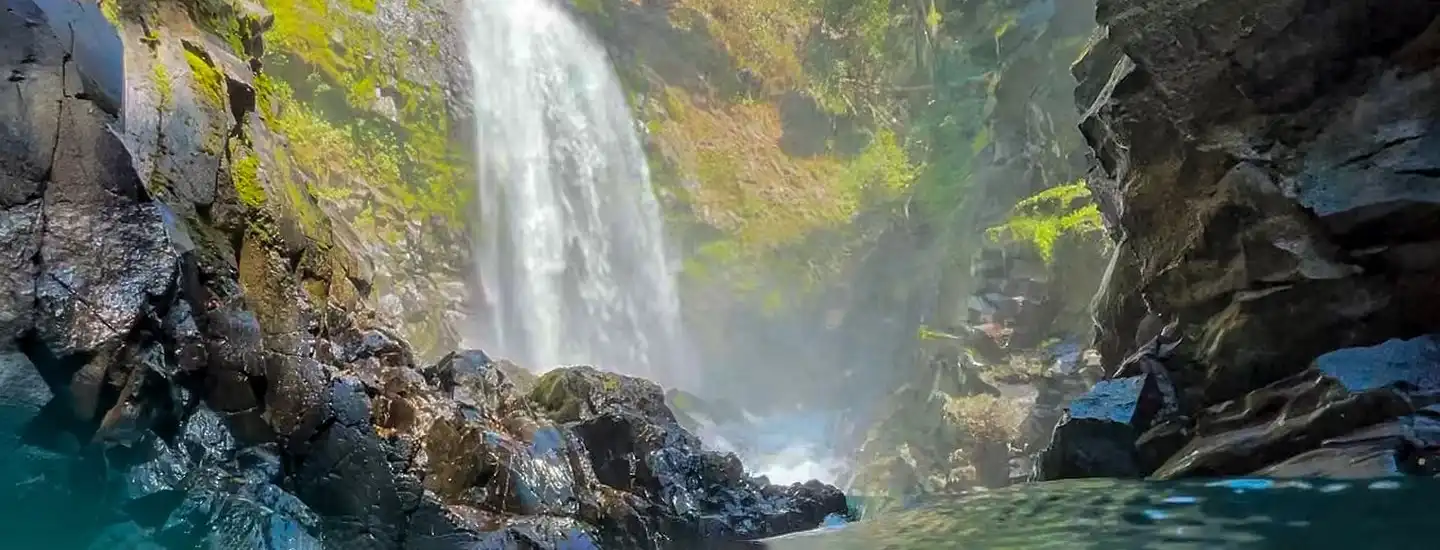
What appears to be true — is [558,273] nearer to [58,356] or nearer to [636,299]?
[636,299]

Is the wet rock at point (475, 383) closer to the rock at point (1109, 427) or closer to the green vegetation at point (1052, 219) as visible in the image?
the rock at point (1109, 427)

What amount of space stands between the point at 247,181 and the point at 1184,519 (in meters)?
9.53

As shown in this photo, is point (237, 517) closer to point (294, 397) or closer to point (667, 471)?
point (294, 397)

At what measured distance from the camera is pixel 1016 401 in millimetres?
20359

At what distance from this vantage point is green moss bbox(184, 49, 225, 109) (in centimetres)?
954

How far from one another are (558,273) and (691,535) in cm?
1624

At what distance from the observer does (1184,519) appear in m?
6.69

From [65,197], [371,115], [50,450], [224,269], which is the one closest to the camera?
[50,450]

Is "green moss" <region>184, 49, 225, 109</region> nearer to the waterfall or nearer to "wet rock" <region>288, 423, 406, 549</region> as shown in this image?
"wet rock" <region>288, 423, 406, 549</region>

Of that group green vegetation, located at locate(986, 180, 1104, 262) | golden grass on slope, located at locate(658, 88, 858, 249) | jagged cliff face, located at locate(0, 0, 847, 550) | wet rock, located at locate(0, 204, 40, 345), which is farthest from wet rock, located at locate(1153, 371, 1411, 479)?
golden grass on slope, located at locate(658, 88, 858, 249)

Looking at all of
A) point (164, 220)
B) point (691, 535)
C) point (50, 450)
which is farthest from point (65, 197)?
point (691, 535)

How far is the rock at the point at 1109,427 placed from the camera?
11.5 m

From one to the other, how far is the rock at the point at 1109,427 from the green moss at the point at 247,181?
1041 centimetres

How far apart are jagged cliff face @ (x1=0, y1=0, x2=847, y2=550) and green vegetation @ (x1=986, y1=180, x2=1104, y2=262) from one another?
1103 centimetres
